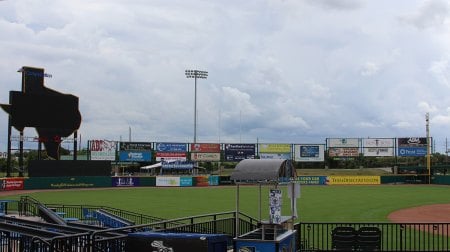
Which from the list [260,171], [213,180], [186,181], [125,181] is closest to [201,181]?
[213,180]

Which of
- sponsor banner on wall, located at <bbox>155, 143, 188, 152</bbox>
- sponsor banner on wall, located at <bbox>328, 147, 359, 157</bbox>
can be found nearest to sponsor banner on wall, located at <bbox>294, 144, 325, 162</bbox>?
sponsor banner on wall, located at <bbox>328, 147, 359, 157</bbox>

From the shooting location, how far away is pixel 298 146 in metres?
97.7

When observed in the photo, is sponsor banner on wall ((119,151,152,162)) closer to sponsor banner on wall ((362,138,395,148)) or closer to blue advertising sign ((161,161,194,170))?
blue advertising sign ((161,161,194,170))

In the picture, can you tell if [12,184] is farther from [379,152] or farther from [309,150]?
[379,152]

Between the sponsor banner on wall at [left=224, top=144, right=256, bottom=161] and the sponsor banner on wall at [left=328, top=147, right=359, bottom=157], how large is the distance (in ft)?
46.4

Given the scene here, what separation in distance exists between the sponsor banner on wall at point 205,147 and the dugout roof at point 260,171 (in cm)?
8314

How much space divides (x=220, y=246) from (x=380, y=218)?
75.7 ft

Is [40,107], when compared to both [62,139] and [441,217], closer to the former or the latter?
[62,139]

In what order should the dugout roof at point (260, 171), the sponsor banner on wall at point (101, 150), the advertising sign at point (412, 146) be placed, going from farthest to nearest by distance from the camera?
the advertising sign at point (412, 146)
the sponsor banner on wall at point (101, 150)
the dugout roof at point (260, 171)

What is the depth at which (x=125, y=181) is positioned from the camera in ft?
246

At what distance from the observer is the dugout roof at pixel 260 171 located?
460 inches

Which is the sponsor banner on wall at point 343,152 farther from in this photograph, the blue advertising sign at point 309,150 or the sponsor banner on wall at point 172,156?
the sponsor banner on wall at point 172,156

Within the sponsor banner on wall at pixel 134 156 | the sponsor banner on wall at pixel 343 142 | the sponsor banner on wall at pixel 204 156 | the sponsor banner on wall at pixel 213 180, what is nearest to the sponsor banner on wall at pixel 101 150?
the sponsor banner on wall at pixel 134 156

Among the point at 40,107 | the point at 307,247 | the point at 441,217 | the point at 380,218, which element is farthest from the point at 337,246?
the point at 40,107
